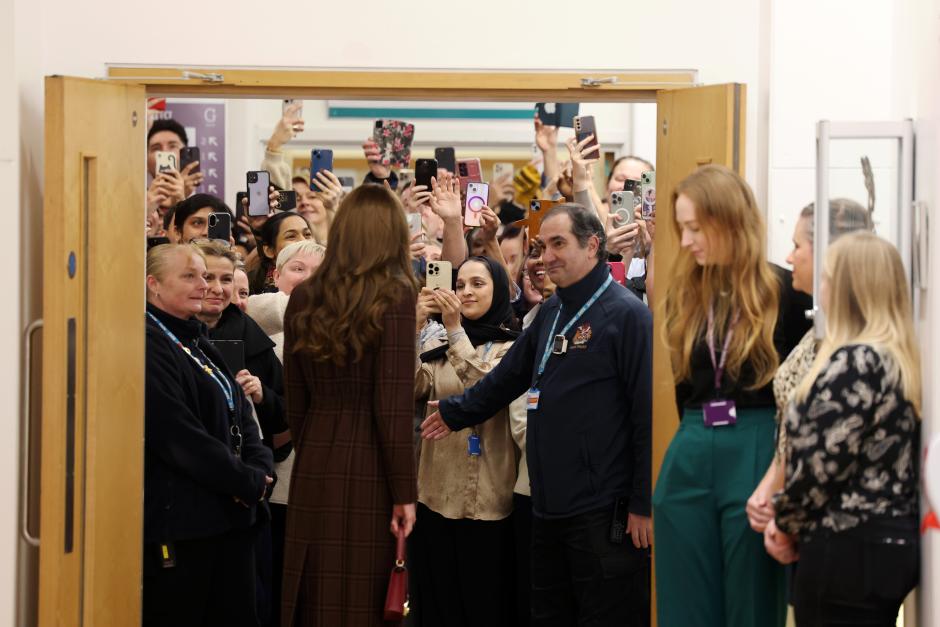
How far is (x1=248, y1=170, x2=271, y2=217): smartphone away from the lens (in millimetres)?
6688

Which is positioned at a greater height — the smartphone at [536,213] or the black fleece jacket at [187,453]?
the smartphone at [536,213]

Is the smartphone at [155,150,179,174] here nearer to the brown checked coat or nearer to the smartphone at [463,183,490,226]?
the smartphone at [463,183,490,226]

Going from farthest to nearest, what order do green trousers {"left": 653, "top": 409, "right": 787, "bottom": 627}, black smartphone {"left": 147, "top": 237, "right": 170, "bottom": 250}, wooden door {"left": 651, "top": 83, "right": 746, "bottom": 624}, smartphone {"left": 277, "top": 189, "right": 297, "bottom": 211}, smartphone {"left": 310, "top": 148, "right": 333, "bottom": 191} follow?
smartphone {"left": 277, "top": 189, "right": 297, "bottom": 211} < smartphone {"left": 310, "top": 148, "right": 333, "bottom": 191} < black smartphone {"left": 147, "top": 237, "right": 170, "bottom": 250} < wooden door {"left": 651, "top": 83, "right": 746, "bottom": 624} < green trousers {"left": 653, "top": 409, "right": 787, "bottom": 627}

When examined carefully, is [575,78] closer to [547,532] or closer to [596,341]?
[596,341]

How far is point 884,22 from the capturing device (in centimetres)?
441

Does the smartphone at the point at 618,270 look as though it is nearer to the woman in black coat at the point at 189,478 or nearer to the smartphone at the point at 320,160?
the smartphone at the point at 320,160

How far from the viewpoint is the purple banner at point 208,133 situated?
10742 millimetres

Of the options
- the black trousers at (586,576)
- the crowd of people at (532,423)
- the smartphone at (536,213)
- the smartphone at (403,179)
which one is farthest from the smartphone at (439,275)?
the smartphone at (403,179)

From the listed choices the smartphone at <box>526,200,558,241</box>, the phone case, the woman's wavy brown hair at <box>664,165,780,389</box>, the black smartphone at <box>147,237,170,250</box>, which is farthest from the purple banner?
the woman's wavy brown hair at <box>664,165,780,389</box>

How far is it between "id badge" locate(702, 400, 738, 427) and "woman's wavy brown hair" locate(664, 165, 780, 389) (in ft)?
0.26

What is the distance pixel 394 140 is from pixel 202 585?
2.82m

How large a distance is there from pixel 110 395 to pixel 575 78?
6.29 feet

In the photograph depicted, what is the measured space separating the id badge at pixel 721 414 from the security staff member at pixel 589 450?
874mm

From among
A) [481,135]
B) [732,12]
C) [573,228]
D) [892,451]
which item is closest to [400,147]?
[573,228]
